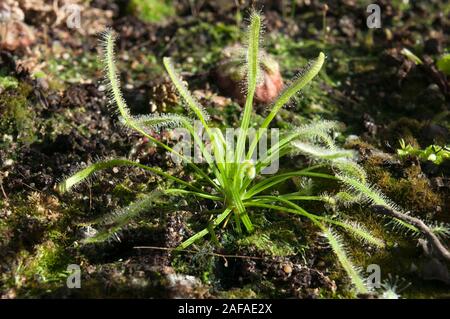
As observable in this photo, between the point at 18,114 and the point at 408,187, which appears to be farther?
the point at 18,114

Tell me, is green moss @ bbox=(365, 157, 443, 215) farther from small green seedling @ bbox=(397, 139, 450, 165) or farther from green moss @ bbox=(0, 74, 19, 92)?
green moss @ bbox=(0, 74, 19, 92)

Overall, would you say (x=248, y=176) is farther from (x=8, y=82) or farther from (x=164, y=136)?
(x=8, y=82)

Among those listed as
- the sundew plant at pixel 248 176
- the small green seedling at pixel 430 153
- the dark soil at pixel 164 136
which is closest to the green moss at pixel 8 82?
the dark soil at pixel 164 136

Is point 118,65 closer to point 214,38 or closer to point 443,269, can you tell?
point 214,38

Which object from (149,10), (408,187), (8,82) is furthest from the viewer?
(149,10)

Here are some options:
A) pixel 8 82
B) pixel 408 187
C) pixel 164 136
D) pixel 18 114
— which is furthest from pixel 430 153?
pixel 8 82

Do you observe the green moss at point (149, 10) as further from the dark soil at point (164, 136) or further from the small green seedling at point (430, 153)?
the small green seedling at point (430, 153)

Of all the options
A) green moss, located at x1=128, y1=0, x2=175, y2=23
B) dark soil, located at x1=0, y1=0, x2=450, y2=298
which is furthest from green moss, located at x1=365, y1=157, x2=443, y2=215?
green moss, located at x1=128, y1=0, x2=175, y2=23
